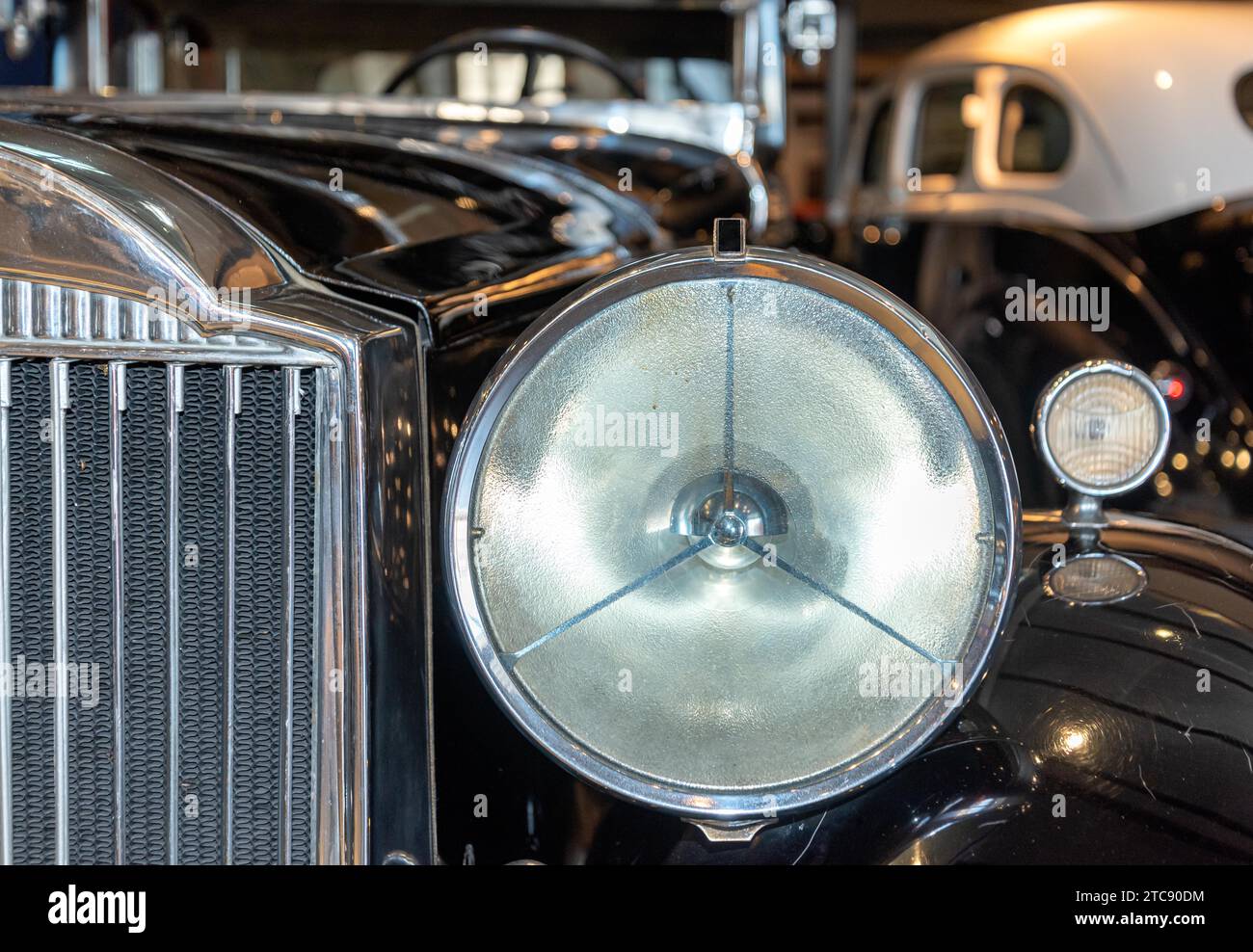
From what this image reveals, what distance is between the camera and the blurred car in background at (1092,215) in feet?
7.72

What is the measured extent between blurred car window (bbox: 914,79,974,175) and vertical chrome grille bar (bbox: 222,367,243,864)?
105 inches

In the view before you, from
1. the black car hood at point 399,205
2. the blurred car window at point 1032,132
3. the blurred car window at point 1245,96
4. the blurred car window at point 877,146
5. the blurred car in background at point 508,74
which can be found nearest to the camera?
the black car hood at point 399,205

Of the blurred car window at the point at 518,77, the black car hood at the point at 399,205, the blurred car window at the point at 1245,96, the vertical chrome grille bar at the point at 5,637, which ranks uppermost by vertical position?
the blurred car window at the point at 1245,96

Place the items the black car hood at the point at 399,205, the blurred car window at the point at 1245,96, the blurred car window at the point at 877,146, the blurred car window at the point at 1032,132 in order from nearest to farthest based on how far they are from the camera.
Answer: the black car hood at the point at 399,205 < the blurred car window at the point at 1245,96 < the blurred car window at the point at 1032,132 < the blurred car window at the point at 877,146

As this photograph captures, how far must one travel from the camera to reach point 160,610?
38.9 inches

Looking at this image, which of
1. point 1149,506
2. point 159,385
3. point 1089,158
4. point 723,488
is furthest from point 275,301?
point 1089,158

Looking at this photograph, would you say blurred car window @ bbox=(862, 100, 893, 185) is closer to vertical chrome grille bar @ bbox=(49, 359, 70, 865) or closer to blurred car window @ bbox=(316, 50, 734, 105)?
blurred car window @ bbox=(316, 50, 734, 105)

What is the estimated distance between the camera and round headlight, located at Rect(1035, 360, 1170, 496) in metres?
1.10

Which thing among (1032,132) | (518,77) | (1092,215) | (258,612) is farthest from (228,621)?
(1032,132)

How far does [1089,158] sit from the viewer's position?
2875 millimetres

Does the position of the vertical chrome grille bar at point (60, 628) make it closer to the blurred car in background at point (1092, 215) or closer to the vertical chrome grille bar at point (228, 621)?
the vertical chrome grille bar at point (228, 621)

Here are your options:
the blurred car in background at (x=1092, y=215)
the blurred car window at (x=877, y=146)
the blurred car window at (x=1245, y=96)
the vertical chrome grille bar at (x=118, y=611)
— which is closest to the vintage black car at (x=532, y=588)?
the vertical chrome grille bar at (x=118, y=611)

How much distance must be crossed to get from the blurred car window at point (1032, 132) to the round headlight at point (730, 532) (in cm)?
231
